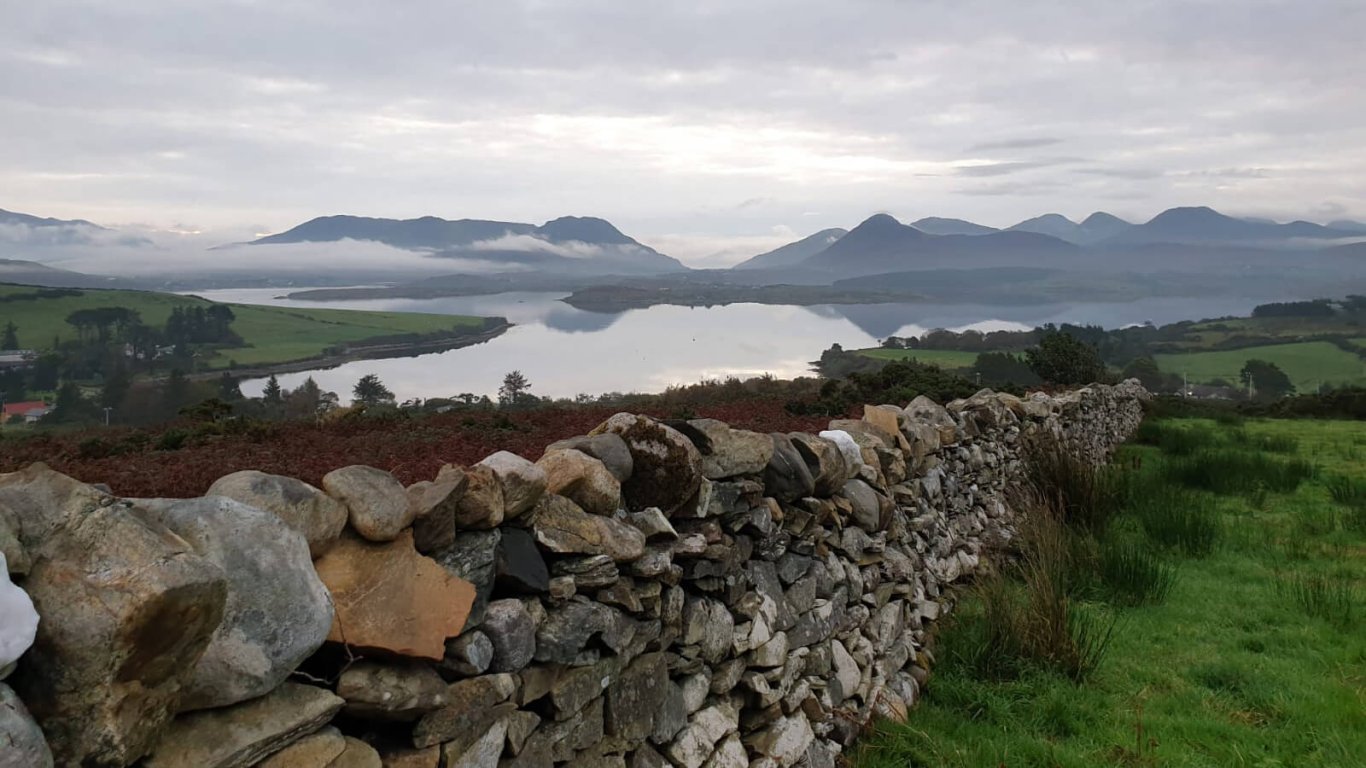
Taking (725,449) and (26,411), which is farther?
(26,411)

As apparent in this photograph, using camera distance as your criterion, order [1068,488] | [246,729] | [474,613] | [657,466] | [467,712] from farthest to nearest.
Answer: [1068,488]
[657,466]
[474,613]
[467,712]
[246,729]

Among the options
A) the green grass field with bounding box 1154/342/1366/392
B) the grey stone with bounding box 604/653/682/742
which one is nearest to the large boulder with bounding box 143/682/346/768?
the grey stone with bounding box 604/653/682/742

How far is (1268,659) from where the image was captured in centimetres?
545

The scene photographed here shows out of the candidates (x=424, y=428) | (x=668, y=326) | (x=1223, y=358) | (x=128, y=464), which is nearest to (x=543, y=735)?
(x=128, y=464)

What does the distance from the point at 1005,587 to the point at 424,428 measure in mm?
Result: 3918

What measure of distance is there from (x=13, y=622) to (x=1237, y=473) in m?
13.2

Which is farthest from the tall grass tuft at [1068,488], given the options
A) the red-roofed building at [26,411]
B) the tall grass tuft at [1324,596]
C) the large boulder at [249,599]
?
the red-roofed building at [26,411]

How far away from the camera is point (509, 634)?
2.50m

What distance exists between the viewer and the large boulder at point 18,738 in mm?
1352

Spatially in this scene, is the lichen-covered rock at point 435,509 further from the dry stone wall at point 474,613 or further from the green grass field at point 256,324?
the green grass field at point 256,324

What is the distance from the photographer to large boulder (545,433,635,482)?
3191 mm

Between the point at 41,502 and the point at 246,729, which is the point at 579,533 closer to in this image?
the point at 246,729

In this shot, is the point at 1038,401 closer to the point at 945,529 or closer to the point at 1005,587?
the point at 945,529

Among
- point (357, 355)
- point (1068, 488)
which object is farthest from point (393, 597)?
point (357, 355)
